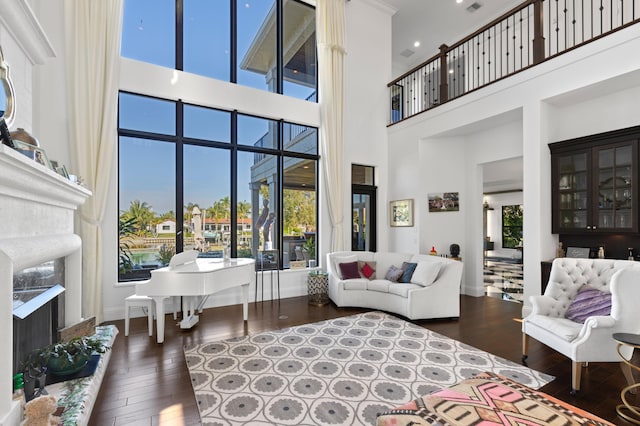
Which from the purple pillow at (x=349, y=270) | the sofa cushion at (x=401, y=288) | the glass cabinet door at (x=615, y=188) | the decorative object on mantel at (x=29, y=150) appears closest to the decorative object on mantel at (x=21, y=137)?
the decorative object on mantel at (x=29, y=150)

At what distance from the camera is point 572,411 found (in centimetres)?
152

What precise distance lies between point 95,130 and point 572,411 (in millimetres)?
5661

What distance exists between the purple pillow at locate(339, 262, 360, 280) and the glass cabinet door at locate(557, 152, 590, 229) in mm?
3161

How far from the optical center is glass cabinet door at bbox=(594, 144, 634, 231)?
3822 millimetres

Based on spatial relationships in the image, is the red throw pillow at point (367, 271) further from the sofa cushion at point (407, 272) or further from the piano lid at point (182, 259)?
the piano lid at point (182, 259)

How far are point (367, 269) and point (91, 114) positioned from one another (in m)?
4.89

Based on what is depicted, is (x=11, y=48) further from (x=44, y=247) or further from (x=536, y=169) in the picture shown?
(x=536, y=169)

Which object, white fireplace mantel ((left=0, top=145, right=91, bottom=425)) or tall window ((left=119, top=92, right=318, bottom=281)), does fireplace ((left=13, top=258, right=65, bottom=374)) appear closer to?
white fireplace mantel ((left=0, top=145, right=91, bottom=425))

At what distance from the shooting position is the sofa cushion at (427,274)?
4461 mm

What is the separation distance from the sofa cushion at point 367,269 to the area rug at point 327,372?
139cm

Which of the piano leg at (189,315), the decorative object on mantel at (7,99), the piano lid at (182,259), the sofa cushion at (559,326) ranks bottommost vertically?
the piano leg at (189,315)

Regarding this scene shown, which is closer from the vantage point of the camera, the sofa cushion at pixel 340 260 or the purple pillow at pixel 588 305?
the purple pillow at pixel 588 305

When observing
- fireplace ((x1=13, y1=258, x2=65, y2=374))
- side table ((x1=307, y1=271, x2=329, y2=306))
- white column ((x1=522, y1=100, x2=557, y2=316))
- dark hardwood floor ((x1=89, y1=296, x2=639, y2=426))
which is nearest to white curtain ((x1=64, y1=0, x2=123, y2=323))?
dark hardwood floor ((x1=89, y1=296, x2=639, y2=426))

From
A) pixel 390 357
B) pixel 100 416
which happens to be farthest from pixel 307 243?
pixel 100 416
